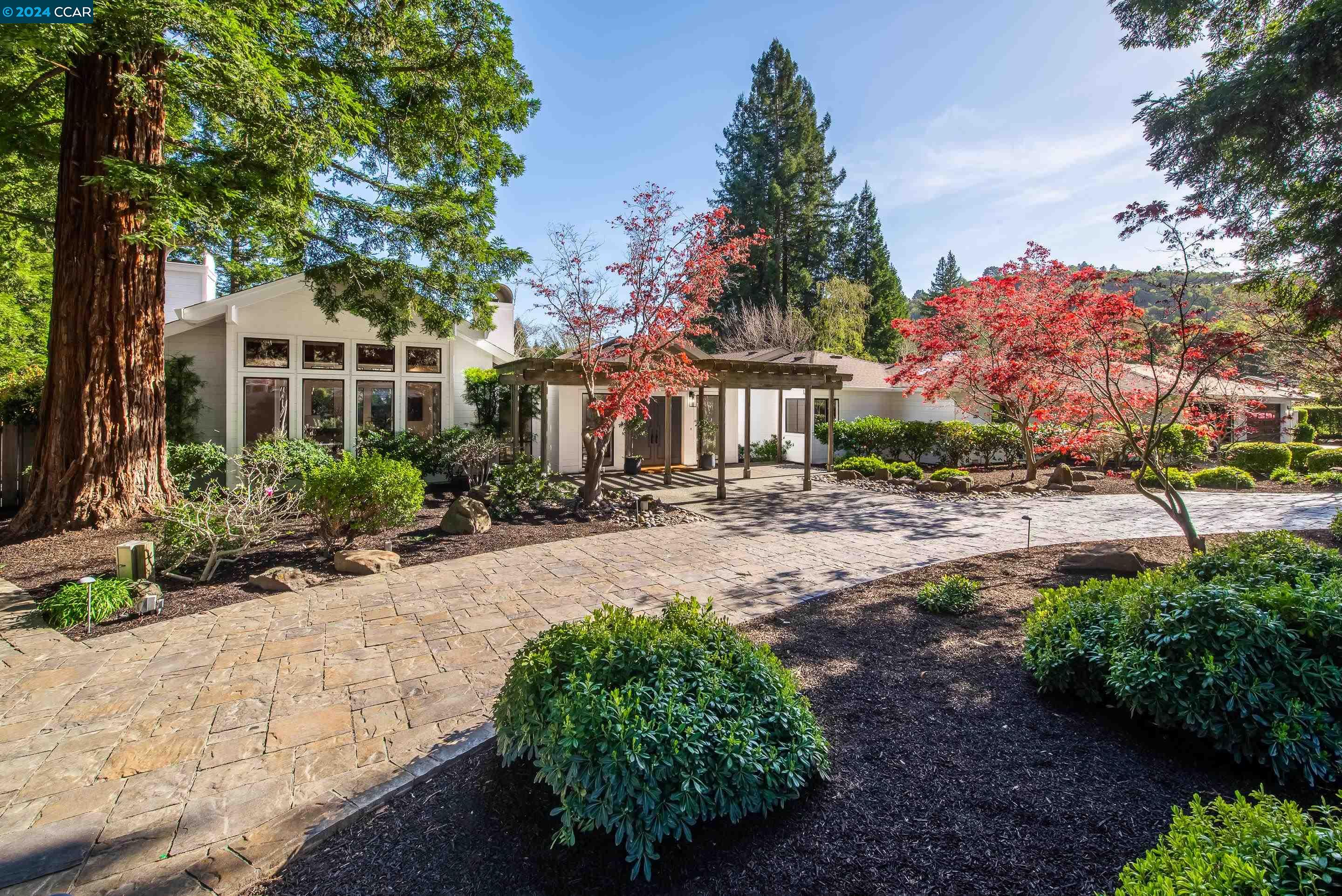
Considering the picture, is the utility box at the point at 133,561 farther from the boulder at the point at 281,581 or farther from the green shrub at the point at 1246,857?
the green shrub at the point at 1246,857

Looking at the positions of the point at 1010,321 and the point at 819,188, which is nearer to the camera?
the point at 1010,321

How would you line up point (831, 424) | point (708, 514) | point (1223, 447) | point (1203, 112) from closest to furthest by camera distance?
point (1203, 112)
point (708, 514)
point (831, 424)
point (1223, 447)

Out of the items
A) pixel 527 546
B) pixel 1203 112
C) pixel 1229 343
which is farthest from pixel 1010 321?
pixel 527 546

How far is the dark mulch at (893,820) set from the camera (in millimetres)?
2086

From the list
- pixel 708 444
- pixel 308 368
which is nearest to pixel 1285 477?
pixel 708 444

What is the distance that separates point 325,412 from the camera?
1187cm

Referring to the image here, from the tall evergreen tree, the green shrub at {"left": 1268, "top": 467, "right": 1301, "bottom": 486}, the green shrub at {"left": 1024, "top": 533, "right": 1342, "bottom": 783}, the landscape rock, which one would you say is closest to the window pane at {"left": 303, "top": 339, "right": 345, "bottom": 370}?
the landscape rock

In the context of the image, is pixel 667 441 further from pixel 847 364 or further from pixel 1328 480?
pixel 1328 480

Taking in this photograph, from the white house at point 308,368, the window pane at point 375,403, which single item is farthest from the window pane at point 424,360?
the window pane at point 375,403

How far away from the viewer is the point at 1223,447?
16172 millimetres

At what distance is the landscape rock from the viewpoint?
20.5 feet

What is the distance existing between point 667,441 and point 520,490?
162 inches

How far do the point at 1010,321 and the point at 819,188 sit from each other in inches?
943

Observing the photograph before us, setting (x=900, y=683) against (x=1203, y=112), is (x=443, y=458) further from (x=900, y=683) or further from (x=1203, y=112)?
(x=1203, y=112)
